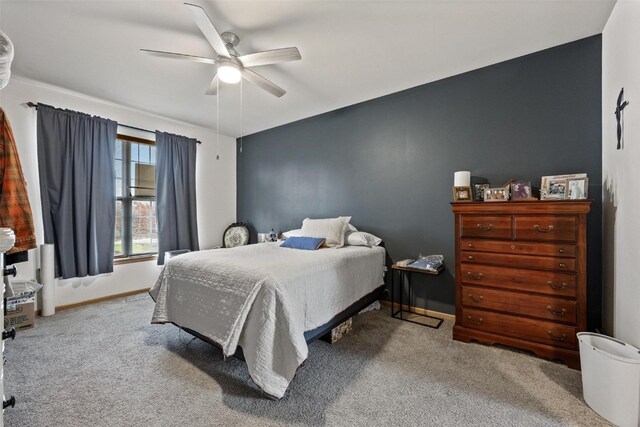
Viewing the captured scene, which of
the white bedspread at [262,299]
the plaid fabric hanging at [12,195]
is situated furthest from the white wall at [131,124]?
the plaid fabric hanging at [12,195]

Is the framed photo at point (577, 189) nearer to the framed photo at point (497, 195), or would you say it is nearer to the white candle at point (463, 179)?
the framed photo at point (497, 195)

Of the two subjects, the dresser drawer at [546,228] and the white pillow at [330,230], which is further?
the white pillow at [330,230]

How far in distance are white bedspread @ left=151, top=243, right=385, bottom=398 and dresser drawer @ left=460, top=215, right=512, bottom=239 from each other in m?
1.04

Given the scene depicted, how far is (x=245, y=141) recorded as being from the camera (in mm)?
5160

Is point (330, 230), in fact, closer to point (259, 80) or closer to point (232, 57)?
point (259, 80)

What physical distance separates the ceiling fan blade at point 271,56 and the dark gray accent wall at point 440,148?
1696 mm

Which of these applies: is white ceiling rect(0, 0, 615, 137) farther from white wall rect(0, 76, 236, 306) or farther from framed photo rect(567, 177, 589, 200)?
framed photo rect(567, 177, 589, 200)

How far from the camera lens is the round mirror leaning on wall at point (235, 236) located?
4.88 meters

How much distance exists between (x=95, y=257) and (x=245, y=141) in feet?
9.60

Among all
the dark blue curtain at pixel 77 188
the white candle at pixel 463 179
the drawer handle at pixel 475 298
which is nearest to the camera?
the drawer handle at pixel 475 298

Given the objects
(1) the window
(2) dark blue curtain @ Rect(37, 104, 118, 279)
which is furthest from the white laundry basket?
(1) the window

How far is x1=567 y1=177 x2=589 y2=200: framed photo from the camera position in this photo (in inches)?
80.7

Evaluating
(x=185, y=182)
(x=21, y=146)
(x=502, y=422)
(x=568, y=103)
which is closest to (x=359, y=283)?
(x=502, y=422)

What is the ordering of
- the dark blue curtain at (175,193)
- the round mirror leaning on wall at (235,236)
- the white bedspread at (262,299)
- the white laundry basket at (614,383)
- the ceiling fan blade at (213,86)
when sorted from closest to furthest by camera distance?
1. the white laundry basket at (614,383)
2. the white bedspread at (262,299)
3. the ceiling fan blade at (213,86)
4. the dark blue curtain at (175,193)
5. the round mirror leaning on wall at (235,236)
